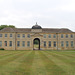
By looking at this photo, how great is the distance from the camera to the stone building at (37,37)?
49.8m

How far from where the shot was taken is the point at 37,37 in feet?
164

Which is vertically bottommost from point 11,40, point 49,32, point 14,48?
point 14,48

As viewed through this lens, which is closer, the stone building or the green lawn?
the green lawn

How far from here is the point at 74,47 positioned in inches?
1994

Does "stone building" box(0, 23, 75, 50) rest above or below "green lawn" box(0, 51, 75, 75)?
above

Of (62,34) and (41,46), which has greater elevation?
(62,34)

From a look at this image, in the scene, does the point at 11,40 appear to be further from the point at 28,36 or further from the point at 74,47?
the point at 74,47

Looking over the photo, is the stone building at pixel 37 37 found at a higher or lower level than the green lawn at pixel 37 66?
higher

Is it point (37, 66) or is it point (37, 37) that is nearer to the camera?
point (37, 66)

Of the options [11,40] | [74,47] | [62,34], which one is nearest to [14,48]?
[11,40]

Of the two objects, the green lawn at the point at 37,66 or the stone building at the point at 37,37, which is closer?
the green lawn at the point at 37,66

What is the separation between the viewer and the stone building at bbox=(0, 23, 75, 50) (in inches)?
1961

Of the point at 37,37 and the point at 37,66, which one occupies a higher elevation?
the point at 37,37

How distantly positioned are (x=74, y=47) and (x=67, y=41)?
381 cm
